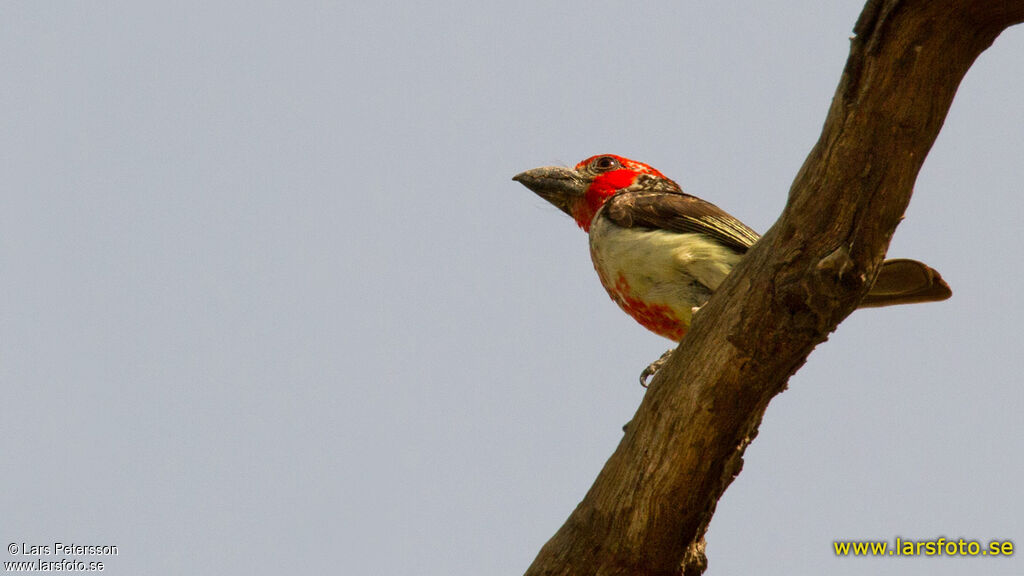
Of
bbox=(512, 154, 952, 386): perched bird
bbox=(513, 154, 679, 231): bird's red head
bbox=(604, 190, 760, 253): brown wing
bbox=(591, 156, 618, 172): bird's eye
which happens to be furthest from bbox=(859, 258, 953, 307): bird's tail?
bbox=(591, 156, 618, 172): bird's eye

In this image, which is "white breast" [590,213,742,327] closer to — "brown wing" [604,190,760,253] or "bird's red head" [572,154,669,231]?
"brown wing" [604,190,760,253]

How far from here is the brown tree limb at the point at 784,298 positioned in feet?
10.4

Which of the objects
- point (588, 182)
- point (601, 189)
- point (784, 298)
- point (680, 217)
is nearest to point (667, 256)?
point (680, 217)

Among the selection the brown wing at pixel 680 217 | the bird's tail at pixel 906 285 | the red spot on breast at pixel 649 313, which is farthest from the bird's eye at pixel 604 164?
the bird's tail at pixel 906 285

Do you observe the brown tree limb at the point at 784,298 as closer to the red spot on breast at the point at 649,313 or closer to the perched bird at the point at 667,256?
the perched bird at the point at 667,256

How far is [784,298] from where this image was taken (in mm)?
3424

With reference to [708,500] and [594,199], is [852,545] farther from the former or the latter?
[594,199]

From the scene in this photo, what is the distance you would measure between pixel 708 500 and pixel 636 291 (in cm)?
158

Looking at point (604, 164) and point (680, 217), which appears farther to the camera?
point (604, 164)

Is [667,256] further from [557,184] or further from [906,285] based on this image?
[557,184]

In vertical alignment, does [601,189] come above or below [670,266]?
above

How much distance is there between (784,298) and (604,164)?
10.2 ft

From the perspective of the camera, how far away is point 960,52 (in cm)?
319

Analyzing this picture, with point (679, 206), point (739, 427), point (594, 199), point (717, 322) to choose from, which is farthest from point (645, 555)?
point (594, 199)
